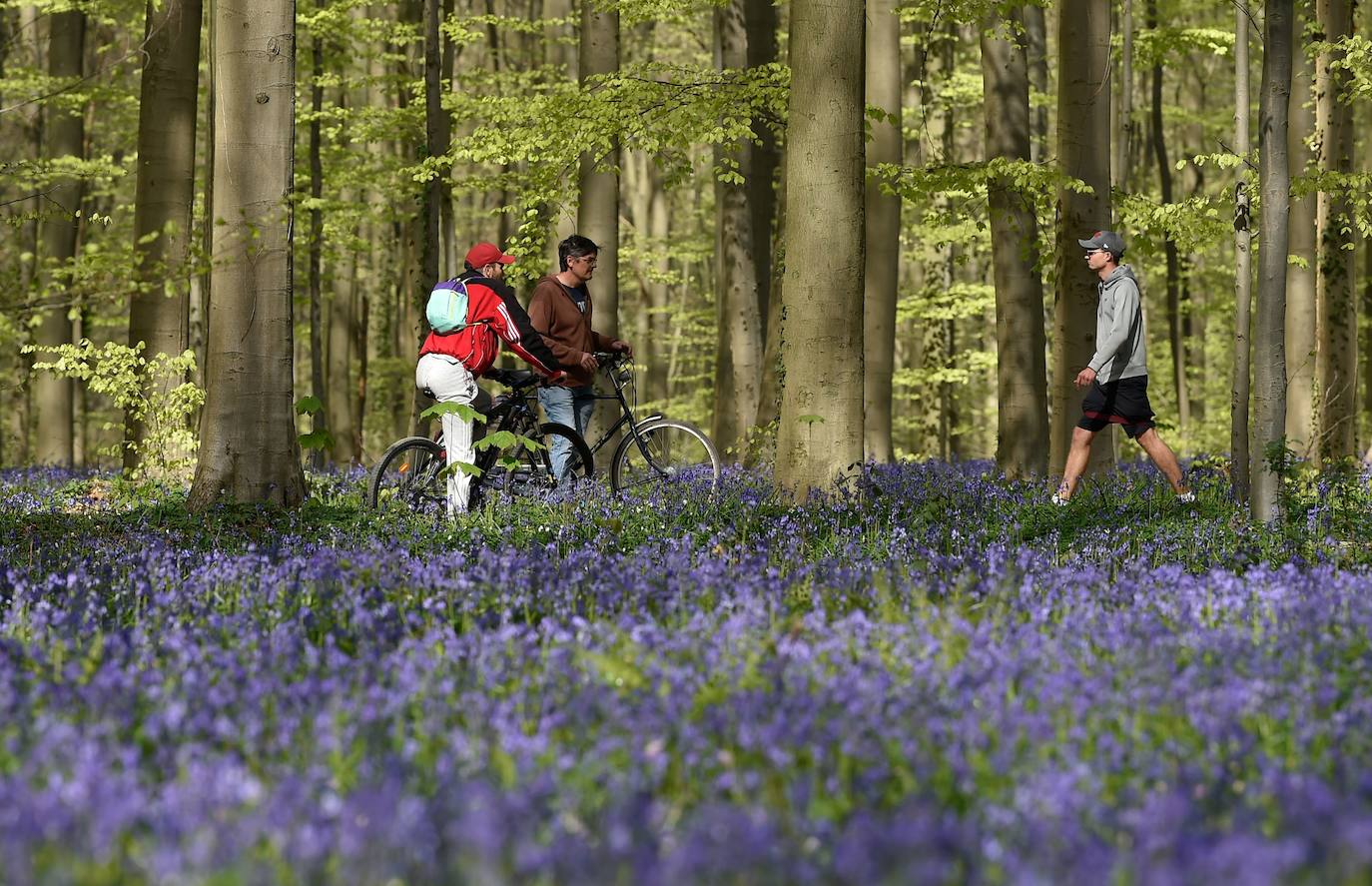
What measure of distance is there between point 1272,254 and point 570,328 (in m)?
5.27

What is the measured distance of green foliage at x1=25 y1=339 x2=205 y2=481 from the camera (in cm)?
1370

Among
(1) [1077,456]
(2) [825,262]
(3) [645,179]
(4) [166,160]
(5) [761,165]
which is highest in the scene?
(3) [645,179]

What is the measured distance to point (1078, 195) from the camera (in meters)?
13.0

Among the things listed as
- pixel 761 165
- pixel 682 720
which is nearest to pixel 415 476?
pixel 682 720

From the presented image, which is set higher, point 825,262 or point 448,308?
point 825,262

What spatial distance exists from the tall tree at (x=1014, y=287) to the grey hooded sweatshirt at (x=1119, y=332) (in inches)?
132

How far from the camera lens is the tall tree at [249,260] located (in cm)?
985

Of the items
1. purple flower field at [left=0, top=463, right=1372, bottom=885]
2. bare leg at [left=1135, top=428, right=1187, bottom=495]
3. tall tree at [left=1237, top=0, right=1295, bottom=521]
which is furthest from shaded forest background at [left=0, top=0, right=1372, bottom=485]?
purple flower field at [left=0, top=463, right=1372, bottom=885]

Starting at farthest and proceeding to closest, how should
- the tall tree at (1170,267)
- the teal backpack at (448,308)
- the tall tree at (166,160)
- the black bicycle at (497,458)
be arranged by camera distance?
the tall tree at (1170,267) < the tall tree at (166,160) < the black bicycle at (497,458) < the teal backpack at (448,308)

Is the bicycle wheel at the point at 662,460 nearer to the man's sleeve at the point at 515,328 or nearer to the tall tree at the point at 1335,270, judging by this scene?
the man's sleeve at the point at 515,328

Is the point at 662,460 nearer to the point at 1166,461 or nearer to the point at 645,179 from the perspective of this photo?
the point at 1166,461

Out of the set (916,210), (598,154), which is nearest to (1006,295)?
(598,154)

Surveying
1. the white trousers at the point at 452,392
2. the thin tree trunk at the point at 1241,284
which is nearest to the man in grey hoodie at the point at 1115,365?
the thin tree trunk at the point at 1241,284

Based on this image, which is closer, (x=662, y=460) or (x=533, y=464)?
(x=533, y=464)
